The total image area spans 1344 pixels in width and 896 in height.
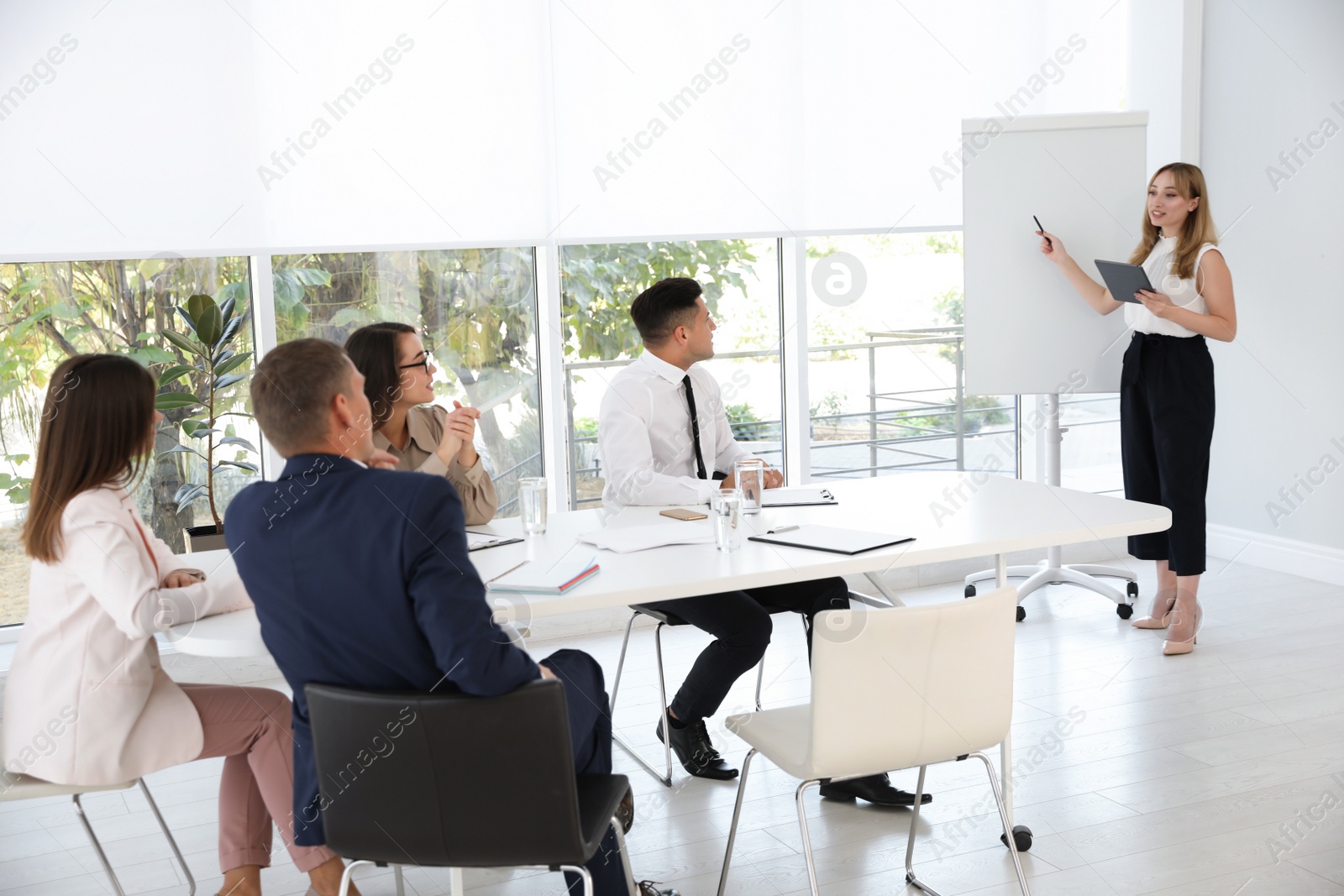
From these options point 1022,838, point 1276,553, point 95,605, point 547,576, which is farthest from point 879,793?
point 1276,553

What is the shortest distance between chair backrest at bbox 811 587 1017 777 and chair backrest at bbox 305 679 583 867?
1.67 ft

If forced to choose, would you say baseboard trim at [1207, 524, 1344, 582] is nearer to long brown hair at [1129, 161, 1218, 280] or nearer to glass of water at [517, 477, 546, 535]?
long brown hair at [1129, 161, 1218, 280]

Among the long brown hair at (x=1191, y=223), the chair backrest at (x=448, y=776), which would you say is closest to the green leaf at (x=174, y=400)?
the chair backrest at (x=448, y=776)

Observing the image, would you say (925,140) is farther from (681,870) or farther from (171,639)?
(171,639)

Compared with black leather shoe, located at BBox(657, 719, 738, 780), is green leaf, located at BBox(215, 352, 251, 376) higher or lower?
higher

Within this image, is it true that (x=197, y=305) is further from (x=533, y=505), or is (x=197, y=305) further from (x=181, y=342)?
(x=533, y=505)

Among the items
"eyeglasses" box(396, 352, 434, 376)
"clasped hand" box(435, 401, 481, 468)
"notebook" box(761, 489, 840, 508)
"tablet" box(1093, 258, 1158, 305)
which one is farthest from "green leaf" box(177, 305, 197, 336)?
"tablet" box(1093, 258, 1158, 305)

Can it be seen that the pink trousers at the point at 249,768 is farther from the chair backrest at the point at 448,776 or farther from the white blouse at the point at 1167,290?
the white blouse at the point at 1167,290

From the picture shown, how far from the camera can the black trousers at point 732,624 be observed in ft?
9.42

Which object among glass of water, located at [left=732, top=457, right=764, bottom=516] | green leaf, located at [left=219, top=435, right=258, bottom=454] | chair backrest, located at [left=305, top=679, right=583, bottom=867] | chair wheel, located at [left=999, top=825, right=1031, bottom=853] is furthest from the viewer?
green leaf, located at [left=219, top=435, right=258, bottom=454]

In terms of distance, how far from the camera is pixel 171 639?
6.64ft

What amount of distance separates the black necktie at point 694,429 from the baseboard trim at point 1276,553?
9.99 ft

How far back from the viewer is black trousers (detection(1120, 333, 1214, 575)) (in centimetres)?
400

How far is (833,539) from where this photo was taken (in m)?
2.44
